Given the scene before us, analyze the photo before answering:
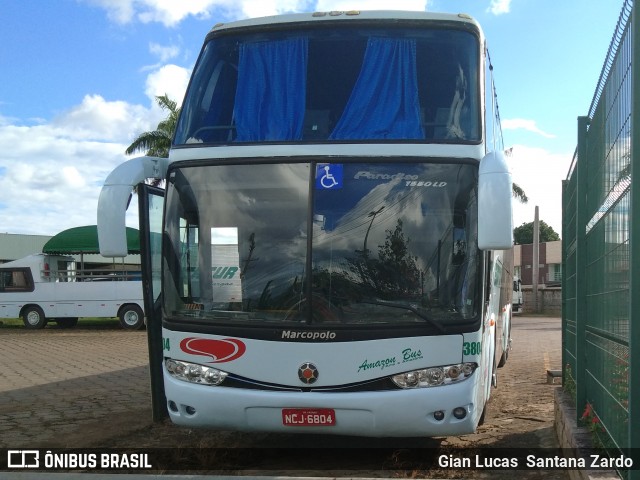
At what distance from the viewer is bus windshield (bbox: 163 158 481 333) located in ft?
19.3

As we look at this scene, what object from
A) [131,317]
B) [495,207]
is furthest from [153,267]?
[131,317]

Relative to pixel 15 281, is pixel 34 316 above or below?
below

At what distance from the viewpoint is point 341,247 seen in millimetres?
5984

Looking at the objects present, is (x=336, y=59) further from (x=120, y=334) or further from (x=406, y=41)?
(x=120, y=334)

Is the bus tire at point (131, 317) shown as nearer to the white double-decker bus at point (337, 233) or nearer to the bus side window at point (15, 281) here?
the bus side window at point (15, 281)

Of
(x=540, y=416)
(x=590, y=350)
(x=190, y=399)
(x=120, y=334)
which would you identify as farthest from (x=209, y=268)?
(x=120, y=334)

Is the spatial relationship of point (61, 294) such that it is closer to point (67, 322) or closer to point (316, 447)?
point (67, 322)

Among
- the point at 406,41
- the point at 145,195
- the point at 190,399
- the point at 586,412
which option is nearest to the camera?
the point at 586,412

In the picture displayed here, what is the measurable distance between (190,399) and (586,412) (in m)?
3.14

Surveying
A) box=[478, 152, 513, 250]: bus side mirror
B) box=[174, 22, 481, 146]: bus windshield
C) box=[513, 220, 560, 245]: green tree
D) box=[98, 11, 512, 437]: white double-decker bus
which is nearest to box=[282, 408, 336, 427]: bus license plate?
box=[98, 11, 512, 437]: white double-decker bus

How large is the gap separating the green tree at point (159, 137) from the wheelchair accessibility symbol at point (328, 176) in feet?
85.5

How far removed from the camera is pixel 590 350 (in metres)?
5.70

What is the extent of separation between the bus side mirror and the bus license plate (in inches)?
69.0

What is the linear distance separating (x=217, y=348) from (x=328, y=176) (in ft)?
5.55
